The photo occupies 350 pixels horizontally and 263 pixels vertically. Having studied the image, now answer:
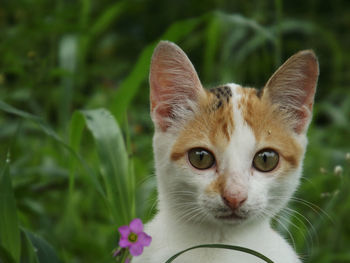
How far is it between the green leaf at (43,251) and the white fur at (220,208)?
31 cm

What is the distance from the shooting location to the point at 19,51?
4.19 metres

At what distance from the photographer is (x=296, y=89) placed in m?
2.16

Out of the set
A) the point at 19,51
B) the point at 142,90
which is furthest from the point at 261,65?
the point at 19,51

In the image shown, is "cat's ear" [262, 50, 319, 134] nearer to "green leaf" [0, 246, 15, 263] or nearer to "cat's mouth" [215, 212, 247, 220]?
"cat's mouth" [215, 212, 247, 220]

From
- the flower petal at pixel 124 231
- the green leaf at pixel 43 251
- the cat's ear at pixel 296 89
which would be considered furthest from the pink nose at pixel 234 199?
the green leaf at pixel 43 251

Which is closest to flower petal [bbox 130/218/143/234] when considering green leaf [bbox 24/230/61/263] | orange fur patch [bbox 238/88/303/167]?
green leaf [bbox 24/230/61/263]

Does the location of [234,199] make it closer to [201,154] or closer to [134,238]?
[201,154]

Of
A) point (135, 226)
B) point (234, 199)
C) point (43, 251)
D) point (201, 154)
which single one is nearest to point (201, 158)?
point (201, 154)

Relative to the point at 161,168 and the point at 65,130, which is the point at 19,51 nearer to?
the point at 65,130

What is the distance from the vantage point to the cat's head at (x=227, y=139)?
187cm

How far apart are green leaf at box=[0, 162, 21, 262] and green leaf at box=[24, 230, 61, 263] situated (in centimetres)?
8

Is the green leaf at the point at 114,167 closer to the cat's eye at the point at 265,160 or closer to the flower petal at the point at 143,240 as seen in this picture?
the flower petal at the point at 143,240

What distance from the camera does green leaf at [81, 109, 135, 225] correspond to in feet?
7.22

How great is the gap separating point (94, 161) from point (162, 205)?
Answer: 1.52 m
